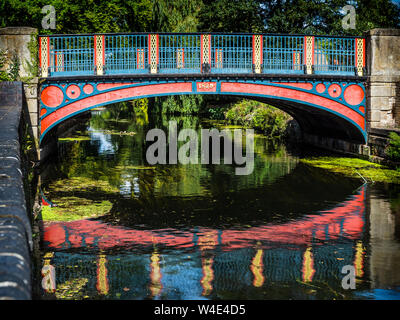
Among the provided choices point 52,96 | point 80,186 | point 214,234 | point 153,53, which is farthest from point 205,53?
point 214,234

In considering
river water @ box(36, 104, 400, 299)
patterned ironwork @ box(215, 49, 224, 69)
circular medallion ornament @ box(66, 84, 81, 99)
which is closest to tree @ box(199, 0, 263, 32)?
patterned ironwork @ box(215, 49, 224, 69)

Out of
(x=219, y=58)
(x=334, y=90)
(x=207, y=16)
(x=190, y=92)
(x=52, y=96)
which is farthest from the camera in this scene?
(x=207, y=16)

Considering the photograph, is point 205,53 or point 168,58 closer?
point 168,58

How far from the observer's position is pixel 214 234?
1039 cm

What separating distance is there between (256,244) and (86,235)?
3291 millimetres

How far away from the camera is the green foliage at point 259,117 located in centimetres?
3061

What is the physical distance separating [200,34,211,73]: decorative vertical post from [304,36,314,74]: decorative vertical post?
3668 millimetres

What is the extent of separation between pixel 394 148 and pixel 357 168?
1.40 m

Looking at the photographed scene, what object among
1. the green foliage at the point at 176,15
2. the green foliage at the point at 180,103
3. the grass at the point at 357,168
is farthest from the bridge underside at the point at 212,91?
the green foliage at the point at 180,103

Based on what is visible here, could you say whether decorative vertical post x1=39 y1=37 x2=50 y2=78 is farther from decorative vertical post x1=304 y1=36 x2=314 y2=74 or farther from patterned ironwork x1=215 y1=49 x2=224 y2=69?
decorative vertical post x1=304 y1=36 x2=314 y2=74

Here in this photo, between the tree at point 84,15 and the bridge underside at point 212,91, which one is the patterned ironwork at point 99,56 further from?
the tree at point 84,15

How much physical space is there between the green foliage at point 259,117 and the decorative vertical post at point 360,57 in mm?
9932

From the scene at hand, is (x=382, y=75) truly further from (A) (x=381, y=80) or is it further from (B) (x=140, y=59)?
(B) (x=140, y=59)
